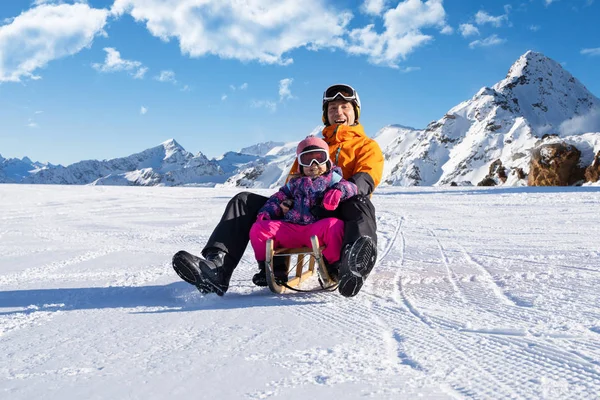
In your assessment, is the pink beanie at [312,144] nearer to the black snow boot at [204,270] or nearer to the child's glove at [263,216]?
the child's glove at [263,216]

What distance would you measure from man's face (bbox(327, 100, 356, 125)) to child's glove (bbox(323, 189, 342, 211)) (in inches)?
49.1

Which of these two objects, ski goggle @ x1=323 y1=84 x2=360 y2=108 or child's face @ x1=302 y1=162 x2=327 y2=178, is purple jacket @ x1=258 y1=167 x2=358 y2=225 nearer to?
child's face @ x1=302 y1=162 x2=327 y2=178

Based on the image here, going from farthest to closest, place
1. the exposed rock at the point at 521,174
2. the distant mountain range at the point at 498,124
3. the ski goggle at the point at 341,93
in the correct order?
the distant mountain range at the point at 498,124 < the exposed rock at the point at 521,174 < the ski goggle at the point at 341,93

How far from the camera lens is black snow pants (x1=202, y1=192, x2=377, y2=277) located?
3192 mm

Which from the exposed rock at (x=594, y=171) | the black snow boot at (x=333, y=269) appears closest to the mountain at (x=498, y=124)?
the exposed rock at (x=594, y=171)

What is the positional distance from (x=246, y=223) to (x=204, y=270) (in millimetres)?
502

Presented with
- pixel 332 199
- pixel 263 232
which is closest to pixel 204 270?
pixel 263 232

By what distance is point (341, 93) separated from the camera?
14.3 feet

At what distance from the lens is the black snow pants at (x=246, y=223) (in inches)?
126

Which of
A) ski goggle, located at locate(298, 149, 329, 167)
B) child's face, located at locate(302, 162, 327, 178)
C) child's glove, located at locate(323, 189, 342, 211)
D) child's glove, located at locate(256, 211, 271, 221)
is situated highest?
ski goggle, located at locate(298, 149, 329, 167)

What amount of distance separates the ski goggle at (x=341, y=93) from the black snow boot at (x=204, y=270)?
1.83 metres

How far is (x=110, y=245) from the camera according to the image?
6.41 m

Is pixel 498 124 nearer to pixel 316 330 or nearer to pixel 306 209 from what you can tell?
pixel 306 209

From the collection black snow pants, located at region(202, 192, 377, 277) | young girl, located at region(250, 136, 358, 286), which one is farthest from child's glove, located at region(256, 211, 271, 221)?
black snow pants, located at region(202, 192, 377, 277)
